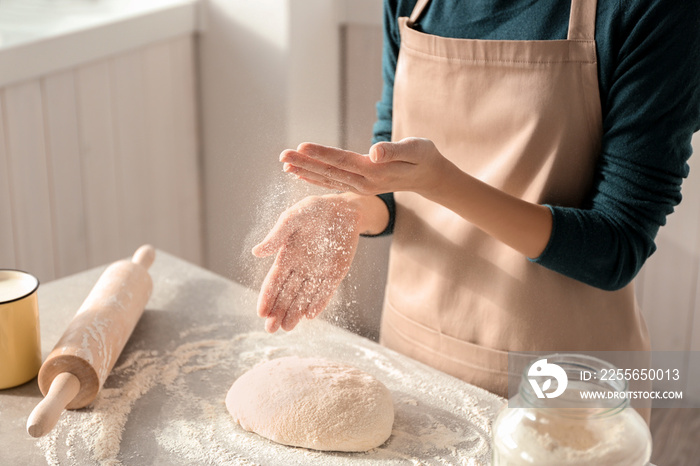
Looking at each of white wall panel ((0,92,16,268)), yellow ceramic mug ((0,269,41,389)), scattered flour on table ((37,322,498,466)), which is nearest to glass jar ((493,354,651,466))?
scattered flour on table ((37,322,498,466))

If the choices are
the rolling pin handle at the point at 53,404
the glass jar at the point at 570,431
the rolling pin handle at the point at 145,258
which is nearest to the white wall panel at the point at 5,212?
the rolling pin handle at the point at 145,258

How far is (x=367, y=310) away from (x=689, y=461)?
1.46 meters

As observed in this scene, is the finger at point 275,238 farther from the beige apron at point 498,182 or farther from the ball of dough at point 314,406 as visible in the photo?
the beige apron at point 498,182

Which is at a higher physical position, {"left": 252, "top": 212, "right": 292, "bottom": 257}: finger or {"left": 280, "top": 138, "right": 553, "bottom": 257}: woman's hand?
{"left": 280, "top": 138, "right": 553, "bottom": 257}: woman's hand

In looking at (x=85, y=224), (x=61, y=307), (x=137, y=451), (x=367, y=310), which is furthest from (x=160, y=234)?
(x=137, y=451)

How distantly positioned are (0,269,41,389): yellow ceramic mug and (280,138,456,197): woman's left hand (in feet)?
1.53

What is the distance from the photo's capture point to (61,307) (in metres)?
1.37

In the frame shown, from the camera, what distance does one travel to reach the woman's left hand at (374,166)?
92cm

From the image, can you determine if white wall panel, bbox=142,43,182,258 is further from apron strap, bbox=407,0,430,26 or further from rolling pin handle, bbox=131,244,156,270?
apron strap, bbox=407,0,430,26

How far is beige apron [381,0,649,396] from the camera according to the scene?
3.64ft

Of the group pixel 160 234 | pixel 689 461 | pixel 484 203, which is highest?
pixel 484 203

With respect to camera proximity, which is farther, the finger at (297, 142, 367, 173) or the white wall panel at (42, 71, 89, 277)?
the white wall panel at (42, 71, 89, 277)

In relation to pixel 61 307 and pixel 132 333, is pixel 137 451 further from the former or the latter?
pixel 61 307

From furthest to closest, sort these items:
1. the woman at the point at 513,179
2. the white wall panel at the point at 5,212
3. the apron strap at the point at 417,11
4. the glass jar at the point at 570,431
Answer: the white wall panel at the point at 5,212 < the apron strap at the point at 417,11 < the woman at the point at 513,179 < the glass jar at the point at 570,431
